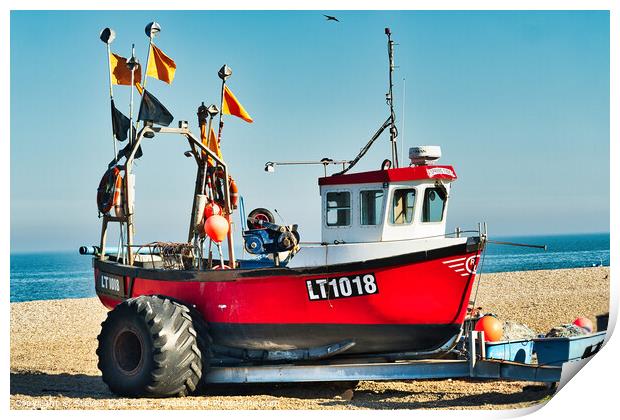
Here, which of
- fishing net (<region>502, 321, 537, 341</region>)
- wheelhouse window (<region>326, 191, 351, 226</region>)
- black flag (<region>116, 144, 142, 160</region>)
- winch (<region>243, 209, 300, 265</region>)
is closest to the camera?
wheelhouse window (<region>326, 191, 351, 226</region>)

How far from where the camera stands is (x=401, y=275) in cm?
1103

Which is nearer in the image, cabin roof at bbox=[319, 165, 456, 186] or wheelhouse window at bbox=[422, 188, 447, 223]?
cabin roof at bbox=[319, 165, 456, 186]

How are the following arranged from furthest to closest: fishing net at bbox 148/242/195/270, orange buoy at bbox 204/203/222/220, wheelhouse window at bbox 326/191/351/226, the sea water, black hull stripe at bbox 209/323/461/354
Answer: the sea water
fishing net at bbox 148/242/195/270
orange buoy at bbox 204/203/222/220
wheelhouse window at bbox 326/191/351/226
black hull stripe at bbox 209/323/461/354

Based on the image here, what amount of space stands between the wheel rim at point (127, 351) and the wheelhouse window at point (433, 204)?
3.69m

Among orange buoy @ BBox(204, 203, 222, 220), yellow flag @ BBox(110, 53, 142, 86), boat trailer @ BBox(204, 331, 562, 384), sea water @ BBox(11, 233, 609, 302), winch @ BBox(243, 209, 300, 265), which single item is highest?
yellow flag @ BBox(110, 53, 142, 86)

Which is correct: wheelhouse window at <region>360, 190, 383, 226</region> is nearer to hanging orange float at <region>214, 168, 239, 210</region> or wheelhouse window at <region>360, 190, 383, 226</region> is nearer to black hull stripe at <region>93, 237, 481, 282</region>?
black hull stripe at <region>93, 237, 481, 282</region>

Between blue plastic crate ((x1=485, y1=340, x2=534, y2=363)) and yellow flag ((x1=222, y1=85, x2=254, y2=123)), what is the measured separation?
486 centimetres

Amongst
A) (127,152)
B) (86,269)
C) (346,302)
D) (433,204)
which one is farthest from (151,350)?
(86,269)

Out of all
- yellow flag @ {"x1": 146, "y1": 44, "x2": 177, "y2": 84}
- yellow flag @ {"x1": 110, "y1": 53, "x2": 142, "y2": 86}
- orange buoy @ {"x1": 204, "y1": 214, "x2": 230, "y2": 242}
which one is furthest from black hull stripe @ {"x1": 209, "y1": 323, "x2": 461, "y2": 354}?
yellow flag @ {"x1": 110, "y1": 53, "x2": 142, "y2": 86}

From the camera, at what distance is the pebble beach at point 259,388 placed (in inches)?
445

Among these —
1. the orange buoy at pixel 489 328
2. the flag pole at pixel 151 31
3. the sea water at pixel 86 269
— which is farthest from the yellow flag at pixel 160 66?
the sea water at pixel 86 269

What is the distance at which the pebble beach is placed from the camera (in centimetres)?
1130

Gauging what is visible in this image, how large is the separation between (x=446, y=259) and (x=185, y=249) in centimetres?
441

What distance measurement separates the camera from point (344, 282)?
11281 mm
